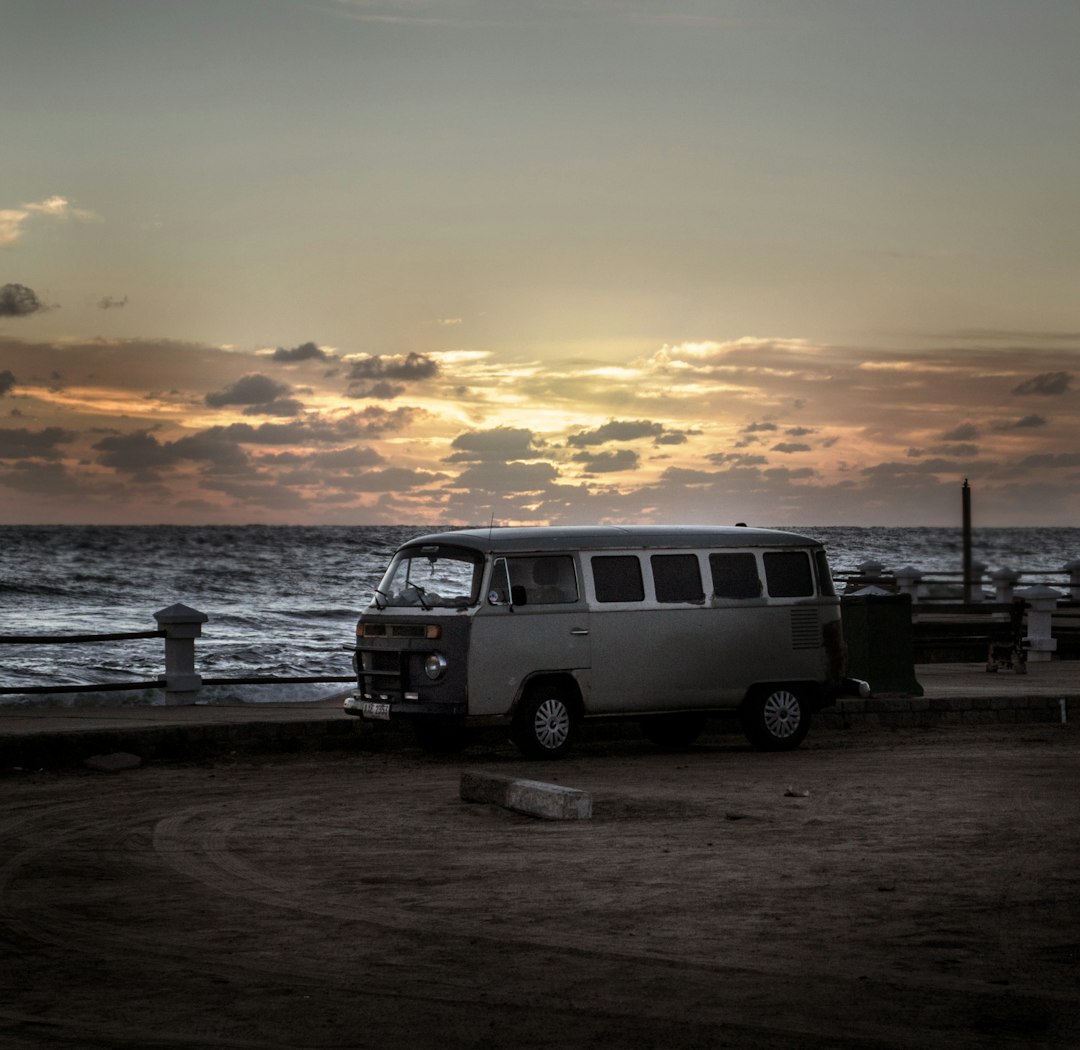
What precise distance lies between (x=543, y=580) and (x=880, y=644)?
244 inches

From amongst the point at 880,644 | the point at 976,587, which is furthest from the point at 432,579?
the point at 976,587

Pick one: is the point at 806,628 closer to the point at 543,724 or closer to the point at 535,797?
the point at 543,724

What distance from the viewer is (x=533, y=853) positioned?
36.2 ft

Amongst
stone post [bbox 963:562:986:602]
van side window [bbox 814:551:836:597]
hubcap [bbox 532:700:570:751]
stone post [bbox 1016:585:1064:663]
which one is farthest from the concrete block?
stone post [bbox 963:562:986:602]

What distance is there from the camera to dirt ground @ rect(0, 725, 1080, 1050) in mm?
6801

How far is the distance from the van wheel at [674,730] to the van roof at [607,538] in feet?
6.60

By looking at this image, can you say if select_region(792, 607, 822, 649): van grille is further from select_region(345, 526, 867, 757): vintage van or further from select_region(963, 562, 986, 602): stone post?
select_region(963, 562, 986, 602): stone post

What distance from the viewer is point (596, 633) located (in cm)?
1700

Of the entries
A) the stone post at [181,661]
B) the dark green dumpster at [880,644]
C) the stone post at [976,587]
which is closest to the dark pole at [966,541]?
the stone post at [976,587]

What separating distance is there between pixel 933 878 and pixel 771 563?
27.4 feet

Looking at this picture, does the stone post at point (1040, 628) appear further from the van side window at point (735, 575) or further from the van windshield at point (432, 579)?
the van windshield at point (432, 579)

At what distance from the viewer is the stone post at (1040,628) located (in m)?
29.1

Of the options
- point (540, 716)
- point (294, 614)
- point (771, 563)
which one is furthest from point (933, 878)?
point (294, 614)

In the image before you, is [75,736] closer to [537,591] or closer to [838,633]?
[537,591]
